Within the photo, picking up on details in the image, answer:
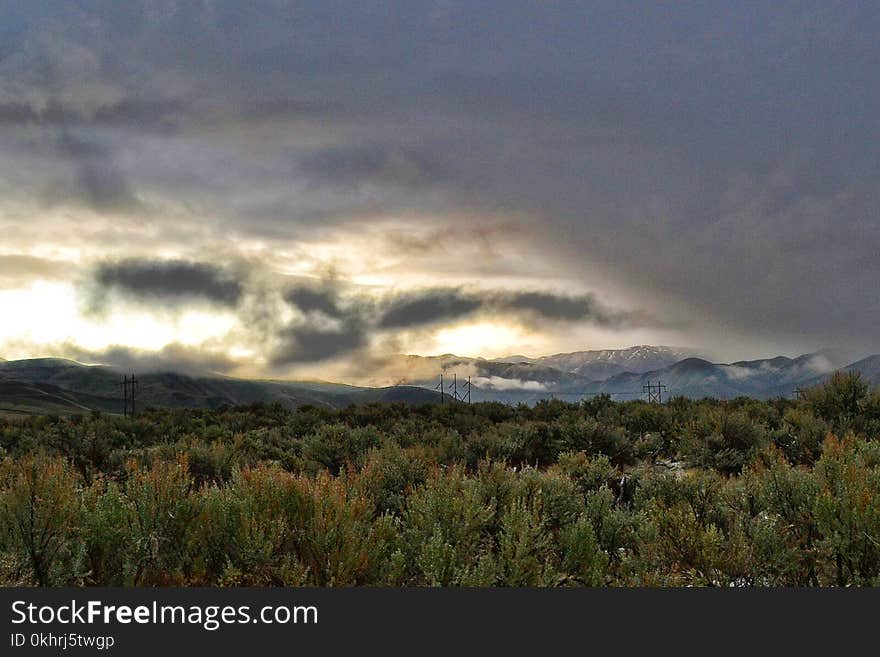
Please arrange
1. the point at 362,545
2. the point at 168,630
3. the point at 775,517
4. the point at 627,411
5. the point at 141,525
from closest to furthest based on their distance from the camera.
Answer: the point at 168,630 → the point at 362,545 → the point at 141,525 → the point at 775,517 → the point at 627,411

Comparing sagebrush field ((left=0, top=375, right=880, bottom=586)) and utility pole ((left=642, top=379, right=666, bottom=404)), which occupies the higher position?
utility pole ((left=642, top=379, right=666, bottom=404))

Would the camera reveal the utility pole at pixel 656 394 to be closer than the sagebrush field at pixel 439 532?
No

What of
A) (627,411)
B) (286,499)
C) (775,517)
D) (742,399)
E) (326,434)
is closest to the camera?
(286,499)

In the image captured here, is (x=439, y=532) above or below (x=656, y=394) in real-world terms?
below

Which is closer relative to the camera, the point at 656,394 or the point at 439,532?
the point at 439,532

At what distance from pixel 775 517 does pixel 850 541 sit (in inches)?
49.0

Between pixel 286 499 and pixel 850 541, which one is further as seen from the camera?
pixel 286 499

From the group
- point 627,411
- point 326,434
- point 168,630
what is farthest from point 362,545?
point 627,411

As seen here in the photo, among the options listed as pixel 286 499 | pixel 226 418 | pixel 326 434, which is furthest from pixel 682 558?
pixel 226 418

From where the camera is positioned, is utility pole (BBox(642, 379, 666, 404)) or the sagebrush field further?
utility pole (BBox(642, 379, 666, 404))

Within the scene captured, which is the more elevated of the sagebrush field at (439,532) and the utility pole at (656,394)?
the utility pole at (656,394)

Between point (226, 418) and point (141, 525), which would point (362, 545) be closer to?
point (141, 525)

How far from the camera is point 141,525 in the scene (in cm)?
617

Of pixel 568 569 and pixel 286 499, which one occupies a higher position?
pixel 286 499
